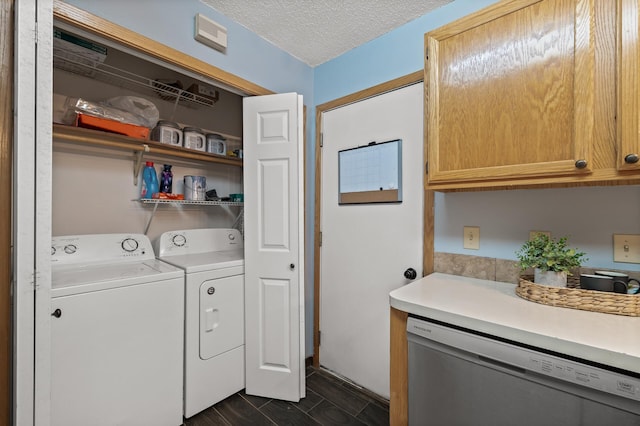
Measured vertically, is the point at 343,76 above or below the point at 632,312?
above

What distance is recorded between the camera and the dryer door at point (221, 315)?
166 cm

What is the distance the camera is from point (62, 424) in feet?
3.97

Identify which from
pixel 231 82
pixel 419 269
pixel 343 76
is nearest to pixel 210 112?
pixel 231 82

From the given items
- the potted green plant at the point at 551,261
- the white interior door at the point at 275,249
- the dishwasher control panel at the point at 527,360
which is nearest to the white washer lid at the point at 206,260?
the white interior door at the point at 275,249

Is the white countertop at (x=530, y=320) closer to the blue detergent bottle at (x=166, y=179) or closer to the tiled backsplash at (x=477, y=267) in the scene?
the tiled backsplash at (x=477, y=267)

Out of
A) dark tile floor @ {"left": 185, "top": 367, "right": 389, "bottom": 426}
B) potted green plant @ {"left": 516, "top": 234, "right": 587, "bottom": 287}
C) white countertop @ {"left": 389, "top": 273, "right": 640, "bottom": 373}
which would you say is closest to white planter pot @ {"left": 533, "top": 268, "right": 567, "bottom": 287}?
potted green plant @ {"left": 516, "top": 234, "right": 587, "bottom": 287}

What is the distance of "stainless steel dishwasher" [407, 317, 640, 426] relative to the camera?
0.74 meters

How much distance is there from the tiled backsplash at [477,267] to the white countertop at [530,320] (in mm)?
107

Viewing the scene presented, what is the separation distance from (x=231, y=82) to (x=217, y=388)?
196 cm

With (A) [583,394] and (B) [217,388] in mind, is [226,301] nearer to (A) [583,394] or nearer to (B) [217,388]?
(B) [217,388]

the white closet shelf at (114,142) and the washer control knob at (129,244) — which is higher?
the white closet shelf at (114,142)

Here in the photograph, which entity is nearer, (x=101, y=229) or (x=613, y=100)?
(x=613, y=100)

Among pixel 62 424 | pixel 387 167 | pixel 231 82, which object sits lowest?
pixel 62 424

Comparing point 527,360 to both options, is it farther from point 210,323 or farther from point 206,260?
point 206,260
